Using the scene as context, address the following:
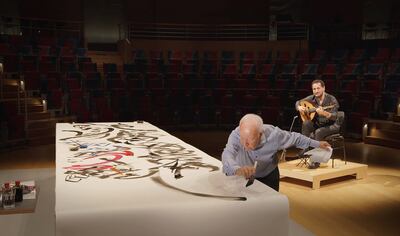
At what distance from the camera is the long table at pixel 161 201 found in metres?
1.81

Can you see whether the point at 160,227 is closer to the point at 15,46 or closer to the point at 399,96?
the point at 399,96

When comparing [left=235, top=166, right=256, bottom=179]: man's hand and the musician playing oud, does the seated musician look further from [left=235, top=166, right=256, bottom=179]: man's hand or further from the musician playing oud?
[left=235, top=166, right=256, bottom=179]: man's hand

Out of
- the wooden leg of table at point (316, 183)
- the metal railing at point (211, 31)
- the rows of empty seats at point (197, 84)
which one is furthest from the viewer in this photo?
the metal railing at point (211, 31)

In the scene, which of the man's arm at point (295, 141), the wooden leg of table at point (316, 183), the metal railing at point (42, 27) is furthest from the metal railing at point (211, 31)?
the man's arm at point (295, 141)

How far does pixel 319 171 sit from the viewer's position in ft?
15.7

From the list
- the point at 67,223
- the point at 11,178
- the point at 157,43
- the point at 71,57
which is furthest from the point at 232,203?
the point at 157,43

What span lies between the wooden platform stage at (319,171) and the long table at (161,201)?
7.33ft

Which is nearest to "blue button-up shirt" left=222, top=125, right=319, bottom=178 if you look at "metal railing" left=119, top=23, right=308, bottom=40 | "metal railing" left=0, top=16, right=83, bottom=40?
"metal railing" left=0, top=16, right=83, bottom=40

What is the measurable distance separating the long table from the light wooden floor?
1.49m

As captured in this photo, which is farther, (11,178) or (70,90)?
(70,90)

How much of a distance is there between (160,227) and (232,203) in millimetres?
352

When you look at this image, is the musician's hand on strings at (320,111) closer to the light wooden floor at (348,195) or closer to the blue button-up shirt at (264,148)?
the light wooden floor at (348,195)

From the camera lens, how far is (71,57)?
30.2 feet

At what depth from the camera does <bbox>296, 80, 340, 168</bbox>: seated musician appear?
473cm
